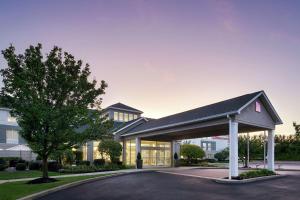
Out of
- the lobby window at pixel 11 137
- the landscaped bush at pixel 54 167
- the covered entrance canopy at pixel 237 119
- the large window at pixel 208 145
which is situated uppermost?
the covered entrance canopy at pixel 237 119

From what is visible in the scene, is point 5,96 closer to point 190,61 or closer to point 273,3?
point 190,61

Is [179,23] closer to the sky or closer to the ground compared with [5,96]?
closer to the sky

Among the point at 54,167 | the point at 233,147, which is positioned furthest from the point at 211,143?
the point at 233,147

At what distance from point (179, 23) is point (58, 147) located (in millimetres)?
12972

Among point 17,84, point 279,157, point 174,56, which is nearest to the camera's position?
point 17,84

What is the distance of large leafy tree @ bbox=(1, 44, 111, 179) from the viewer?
1808cm

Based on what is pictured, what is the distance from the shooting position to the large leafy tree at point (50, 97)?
59.3ft

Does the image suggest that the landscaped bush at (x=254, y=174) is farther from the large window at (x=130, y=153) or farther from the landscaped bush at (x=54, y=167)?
the large window at (x=130, y=153)

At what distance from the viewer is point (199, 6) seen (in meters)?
20.6

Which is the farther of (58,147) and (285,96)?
(285,96)

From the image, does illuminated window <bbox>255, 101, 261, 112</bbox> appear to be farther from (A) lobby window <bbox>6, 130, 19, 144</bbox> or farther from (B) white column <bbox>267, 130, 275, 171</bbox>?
(A) lobby window <bbox>6, 130, 19, 144</bbox>

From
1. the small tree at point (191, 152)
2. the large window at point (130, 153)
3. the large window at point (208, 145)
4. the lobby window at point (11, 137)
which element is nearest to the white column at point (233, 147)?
the large window at point (130, 153)

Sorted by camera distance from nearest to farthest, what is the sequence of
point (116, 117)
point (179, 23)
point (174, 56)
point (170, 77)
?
point (179, 23)
point (174, 56)
point (170, 77)
point (116, 117)

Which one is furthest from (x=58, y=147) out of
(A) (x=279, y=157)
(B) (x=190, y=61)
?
(A) (x=279, y=157)
